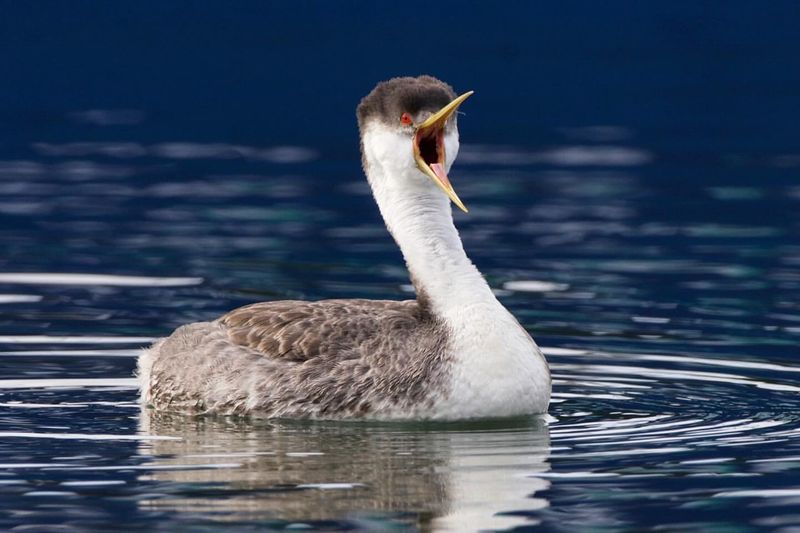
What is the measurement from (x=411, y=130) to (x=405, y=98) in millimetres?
266

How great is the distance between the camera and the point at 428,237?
1573 cm

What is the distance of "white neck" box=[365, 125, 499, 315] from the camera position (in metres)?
15.6

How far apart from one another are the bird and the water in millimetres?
252

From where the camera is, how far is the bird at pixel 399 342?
14938 millimetres

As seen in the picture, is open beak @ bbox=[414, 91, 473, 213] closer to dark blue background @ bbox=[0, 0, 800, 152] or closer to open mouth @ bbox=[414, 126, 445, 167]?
open mouth @ bbox=[414, 126, 445, 167]

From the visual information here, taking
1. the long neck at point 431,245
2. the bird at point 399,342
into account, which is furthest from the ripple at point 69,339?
the long neck at point 431,245

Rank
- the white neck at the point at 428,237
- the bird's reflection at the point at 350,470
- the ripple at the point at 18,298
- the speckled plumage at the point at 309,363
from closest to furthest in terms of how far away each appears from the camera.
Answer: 1. the bird's reflection at the point at 350,470
2. the speckled plumage at the point at 309,363
3. the white neck at the point at 428,237
4. the ripple at the point at 18,298

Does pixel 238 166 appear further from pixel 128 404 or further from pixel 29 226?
pixel 128 404

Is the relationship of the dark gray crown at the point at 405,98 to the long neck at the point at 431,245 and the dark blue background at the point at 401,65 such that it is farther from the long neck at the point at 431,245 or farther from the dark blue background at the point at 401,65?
the dark blue background at the point at 401,65

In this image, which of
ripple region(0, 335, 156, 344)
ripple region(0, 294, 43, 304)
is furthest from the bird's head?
ripple region(0, 294, 43, 304)

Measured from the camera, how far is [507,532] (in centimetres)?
1196

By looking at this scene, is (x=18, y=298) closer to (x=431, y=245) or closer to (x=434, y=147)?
(x=431, y=245)

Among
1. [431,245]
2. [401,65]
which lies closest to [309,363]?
[431,245]

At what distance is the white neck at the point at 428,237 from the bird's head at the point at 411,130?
0.04 metres
